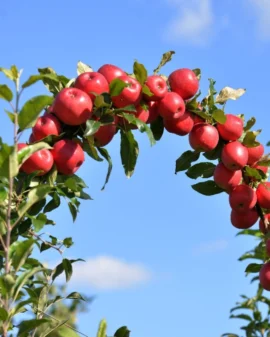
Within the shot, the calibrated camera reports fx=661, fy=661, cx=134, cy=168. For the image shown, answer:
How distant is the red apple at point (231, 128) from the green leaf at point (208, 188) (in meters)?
0.23

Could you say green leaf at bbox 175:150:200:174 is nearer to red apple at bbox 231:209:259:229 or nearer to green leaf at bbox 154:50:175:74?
red apple at bbox 231:209:259:229

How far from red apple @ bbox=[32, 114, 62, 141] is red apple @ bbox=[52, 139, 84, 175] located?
5 centimetres

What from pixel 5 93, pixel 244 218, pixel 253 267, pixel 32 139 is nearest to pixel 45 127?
pixel 32 139

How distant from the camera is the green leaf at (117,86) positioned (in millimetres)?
2125

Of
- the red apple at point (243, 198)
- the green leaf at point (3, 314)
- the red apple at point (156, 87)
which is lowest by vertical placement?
the green leaf at point (3, 314)

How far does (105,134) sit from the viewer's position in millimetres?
2191

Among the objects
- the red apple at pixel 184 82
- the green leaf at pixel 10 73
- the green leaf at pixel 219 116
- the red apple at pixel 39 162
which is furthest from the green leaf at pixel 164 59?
the green leaf at pixel 10 73

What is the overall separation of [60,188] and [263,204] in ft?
2.71

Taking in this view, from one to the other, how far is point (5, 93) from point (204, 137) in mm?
865

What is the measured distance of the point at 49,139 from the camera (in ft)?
6.84

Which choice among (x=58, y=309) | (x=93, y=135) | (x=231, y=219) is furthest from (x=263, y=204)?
(x=58, y=309)

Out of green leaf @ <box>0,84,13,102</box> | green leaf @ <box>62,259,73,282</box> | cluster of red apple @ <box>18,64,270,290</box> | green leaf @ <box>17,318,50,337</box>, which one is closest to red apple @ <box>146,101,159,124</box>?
cluster of red apple @ <box>18,64,270,290</box>

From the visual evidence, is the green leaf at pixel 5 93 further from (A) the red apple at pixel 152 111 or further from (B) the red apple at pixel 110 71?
(A) the red apple at pixel 152 111

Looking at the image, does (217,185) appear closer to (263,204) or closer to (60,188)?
(263,204)
